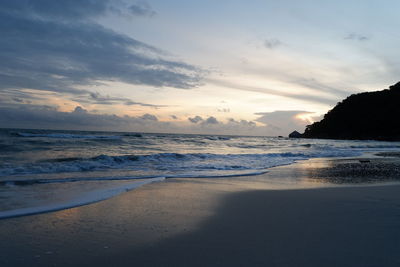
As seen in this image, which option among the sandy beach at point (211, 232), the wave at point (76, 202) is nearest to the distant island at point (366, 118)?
the sandy beach at point (211, 232)

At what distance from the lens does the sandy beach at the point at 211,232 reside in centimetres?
310

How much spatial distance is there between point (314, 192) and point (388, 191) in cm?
186

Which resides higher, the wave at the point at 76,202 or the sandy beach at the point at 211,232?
the sandy beach at the point at 211,232

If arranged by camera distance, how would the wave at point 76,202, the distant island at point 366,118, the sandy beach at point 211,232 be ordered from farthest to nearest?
the distant island at point 366,118 < the wave at point 76,202 < the sandy beach at point 211,232

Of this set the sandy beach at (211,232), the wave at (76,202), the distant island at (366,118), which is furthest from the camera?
the distant island at (366,118)

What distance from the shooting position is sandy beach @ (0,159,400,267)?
3100 millimetres

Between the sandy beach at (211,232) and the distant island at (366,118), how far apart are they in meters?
75.6

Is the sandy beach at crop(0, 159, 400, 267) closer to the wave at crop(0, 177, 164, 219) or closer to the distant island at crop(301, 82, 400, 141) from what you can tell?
the wave at crop(0, 177, 164, 219)

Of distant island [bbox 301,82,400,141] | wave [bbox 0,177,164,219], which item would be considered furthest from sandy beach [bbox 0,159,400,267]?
distant island [bbox 301,82,400,141]

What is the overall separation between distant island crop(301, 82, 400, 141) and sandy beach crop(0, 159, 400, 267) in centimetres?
7565

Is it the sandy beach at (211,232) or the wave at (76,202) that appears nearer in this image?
the sandy beach at (211,232)

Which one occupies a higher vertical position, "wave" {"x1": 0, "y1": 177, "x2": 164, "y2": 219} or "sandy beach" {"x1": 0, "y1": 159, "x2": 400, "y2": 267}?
"sandy beach" {"x1": 0, "y1": 159, "x2": 400, "y2": 267}

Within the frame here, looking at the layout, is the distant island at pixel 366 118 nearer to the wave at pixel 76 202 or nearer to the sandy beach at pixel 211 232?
the sandy beach at pixel 211 232

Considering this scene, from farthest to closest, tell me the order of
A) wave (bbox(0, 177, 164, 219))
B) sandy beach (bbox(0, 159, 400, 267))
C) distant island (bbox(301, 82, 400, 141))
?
distant island (bbox(301, 82, 400, 141)) < wave (bbox(0, 177, 164, 219)) < sandy beach (bbox(0, 159, 400, 267))
